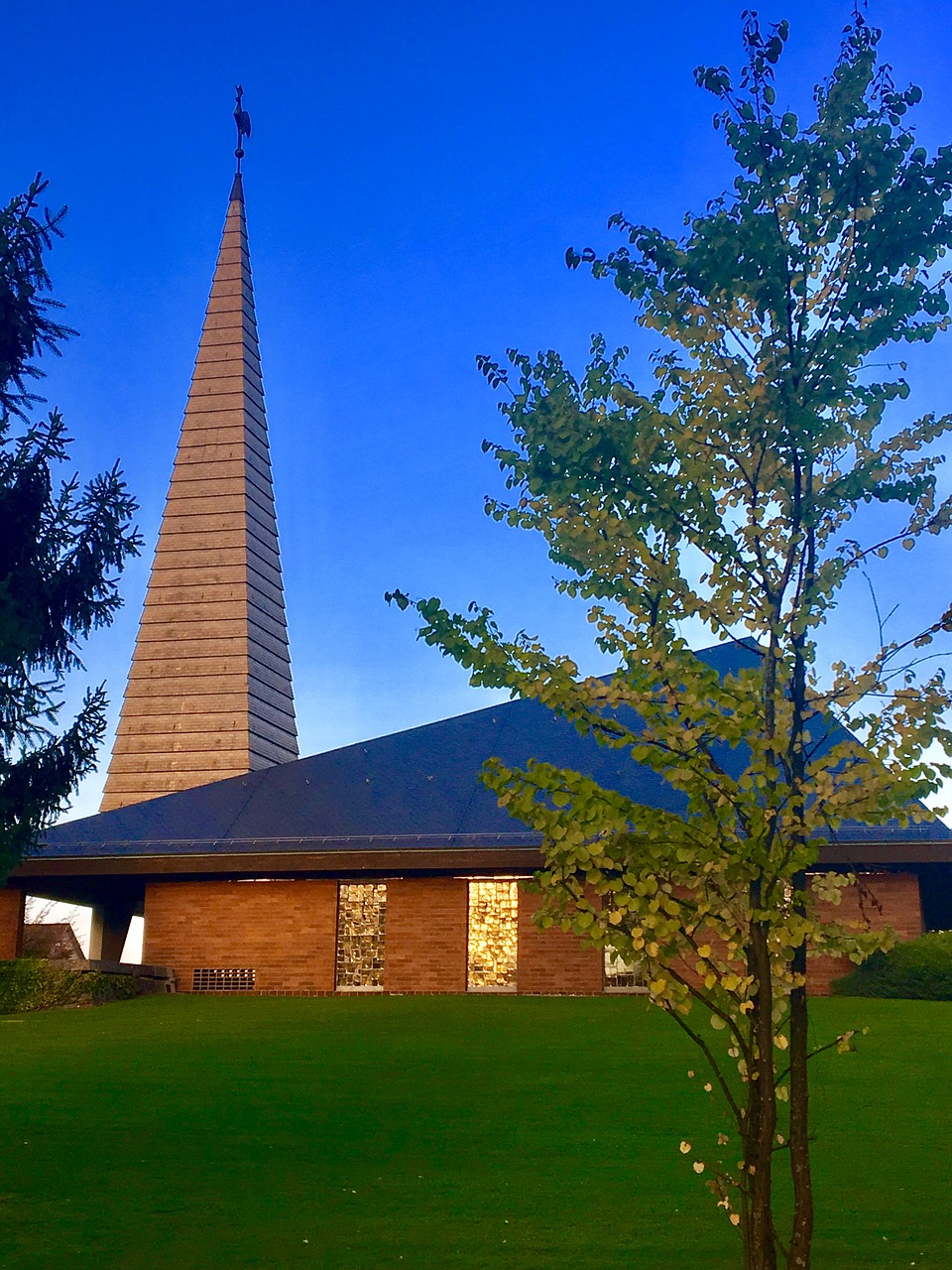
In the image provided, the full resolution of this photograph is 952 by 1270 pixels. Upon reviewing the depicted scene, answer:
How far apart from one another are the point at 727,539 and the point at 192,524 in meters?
41.8

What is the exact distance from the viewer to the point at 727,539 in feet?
21.1

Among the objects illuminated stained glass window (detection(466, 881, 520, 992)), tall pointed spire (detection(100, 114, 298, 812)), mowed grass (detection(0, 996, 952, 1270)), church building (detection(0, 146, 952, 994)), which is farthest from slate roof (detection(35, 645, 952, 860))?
tall pointed spire (detection(100, 114, 298, 812))

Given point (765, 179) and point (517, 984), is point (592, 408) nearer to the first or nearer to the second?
point (765, 179)

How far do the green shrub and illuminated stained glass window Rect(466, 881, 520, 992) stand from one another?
228 inches

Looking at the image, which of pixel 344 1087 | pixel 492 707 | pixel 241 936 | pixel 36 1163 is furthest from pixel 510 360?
pixel 492 707

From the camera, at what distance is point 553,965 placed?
74.7 feet

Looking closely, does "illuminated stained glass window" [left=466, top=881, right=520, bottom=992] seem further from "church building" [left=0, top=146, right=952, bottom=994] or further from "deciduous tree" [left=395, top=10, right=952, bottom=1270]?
"deciduous tree" [left=395, top=10, right=952, bottom=1270]

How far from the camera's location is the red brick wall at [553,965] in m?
22.6

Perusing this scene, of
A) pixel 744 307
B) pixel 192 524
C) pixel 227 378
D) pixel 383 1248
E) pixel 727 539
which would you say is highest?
pixel 227 378

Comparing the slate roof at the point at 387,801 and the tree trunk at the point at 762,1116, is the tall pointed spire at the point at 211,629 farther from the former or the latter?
the tree trunk at the point at 762,1116

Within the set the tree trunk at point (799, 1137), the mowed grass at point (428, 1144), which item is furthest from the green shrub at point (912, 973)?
the tree trunk at point (799, 1137)

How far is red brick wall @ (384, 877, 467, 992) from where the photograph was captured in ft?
75.8

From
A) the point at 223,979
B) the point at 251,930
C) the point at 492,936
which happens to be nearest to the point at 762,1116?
the point at 492,936

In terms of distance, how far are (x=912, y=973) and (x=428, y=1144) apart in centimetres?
1205
